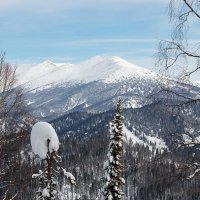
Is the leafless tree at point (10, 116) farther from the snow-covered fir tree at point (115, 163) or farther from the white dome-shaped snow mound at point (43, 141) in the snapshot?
the snow-covered fir tree at point (115, 163)

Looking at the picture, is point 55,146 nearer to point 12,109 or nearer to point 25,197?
point 12,109

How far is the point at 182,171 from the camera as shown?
29.7ft

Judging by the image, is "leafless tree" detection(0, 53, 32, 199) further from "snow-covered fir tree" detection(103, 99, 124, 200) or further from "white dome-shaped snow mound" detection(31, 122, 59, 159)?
"snow-covered fir tree" detection(103, 99, 124, 200)

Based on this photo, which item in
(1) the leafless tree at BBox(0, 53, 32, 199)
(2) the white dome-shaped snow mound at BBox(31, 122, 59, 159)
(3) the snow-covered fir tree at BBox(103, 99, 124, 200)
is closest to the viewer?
(2) the white dome-shaped snow mound at BBox(31, 122, 59, 159)

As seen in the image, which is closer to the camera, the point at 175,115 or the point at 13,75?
the point at 175,115

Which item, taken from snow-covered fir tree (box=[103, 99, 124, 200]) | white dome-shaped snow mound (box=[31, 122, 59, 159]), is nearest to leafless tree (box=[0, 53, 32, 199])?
white dome-shaped snow mound (box=[31, 122, 59, 159])

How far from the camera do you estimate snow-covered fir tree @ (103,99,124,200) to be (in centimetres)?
2314

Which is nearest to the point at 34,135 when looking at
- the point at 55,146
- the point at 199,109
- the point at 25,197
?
the point at 55,146

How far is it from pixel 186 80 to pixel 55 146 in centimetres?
298

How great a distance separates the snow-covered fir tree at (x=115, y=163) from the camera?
23.1 metres

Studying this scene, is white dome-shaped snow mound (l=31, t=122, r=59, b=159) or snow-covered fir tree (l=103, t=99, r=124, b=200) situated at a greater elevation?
snow-covered fir tree (l=103, t=99, r=124, b=200)

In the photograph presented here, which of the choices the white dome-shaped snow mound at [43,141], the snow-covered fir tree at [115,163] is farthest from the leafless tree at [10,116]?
the snow-covered fir tree at [115,163]

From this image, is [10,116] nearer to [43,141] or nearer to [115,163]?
[43,141]

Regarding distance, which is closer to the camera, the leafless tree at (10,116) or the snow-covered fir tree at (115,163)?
the leafless tree at (10,116)
